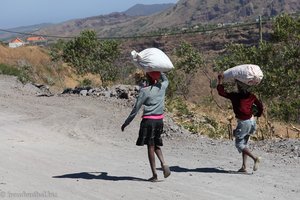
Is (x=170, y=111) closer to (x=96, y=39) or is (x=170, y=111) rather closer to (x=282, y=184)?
(x=282, y=184)

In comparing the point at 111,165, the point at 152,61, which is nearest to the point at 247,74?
the point at 152,61

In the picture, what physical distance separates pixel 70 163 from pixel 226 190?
3.18m

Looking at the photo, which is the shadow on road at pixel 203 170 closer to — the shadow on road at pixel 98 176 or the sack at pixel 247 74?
the shadow on road at pixel 98 176

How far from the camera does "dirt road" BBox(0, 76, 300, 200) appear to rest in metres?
6.92

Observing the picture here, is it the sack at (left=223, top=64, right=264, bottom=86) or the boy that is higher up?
the sack at (left=223, top=64, right=264, bottom=86)

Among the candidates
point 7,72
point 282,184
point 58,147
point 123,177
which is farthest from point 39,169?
point 7,72

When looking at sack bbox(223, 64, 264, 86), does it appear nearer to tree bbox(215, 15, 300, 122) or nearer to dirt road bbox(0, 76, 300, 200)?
dirt road bbox(0, 76, 300, 200)

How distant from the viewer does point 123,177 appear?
786 centimetres

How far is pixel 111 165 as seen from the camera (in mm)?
8938

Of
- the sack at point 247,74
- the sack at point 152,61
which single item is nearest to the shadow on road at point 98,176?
the sack at point 152,61

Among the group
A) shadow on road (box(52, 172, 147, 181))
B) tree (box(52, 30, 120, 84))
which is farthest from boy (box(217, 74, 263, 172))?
tree (box(52, 30, 120, 84))

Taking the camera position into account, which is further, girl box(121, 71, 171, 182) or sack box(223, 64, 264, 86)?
sack box(223, 64, 264, 86)

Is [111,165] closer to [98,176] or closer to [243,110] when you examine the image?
[98,176]

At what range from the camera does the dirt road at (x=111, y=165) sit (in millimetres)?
6922
